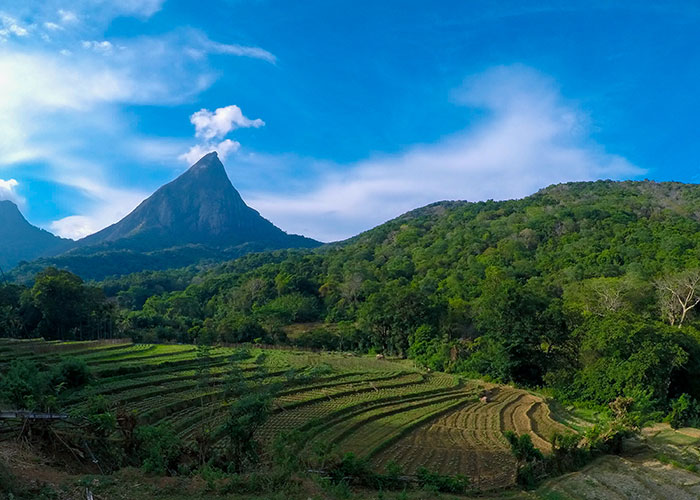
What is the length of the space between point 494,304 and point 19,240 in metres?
222

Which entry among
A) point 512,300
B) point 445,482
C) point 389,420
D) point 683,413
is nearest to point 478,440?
point 389,420

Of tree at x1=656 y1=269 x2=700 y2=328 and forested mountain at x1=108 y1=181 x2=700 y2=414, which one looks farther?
tree at x1=656 y1=269 x2=700 y2=328

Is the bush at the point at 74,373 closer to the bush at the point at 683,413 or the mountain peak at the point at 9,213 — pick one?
the bush at the point at 683,413

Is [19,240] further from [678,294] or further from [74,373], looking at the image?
[678,294]

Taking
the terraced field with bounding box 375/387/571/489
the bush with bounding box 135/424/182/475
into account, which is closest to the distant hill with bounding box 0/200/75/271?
the terraced field with bounding box 375/387/571/489

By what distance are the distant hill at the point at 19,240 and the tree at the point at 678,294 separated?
209 m

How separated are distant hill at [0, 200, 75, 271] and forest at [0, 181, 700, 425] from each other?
10942cm

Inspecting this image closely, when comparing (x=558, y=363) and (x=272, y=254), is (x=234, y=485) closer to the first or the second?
(x=558, y=363)

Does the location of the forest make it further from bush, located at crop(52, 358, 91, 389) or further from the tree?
bush, located at crop(52, 358, 91, 389)

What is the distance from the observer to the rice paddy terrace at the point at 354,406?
18141 millimetres

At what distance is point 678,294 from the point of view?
3891cm

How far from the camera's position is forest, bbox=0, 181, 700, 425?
2852 centimetres

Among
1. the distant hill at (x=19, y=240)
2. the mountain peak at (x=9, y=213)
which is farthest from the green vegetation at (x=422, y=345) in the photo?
the mountain peak at (x=9, y=213)

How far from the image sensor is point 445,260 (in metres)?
88.8
